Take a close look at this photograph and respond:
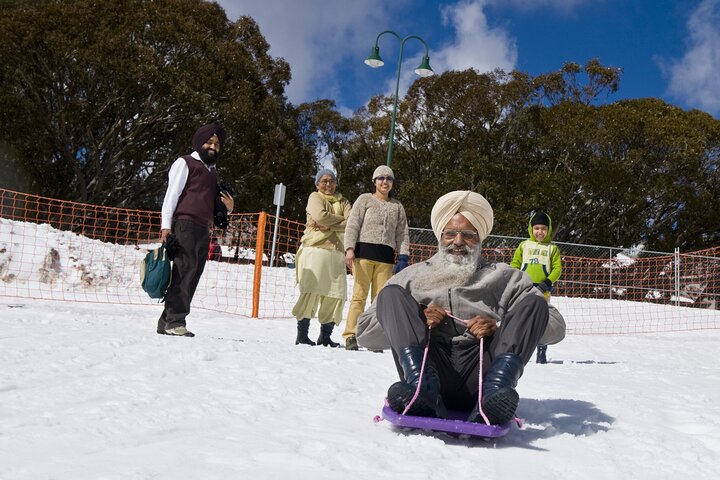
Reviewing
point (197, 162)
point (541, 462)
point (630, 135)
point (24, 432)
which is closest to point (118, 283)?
point (197, 162)

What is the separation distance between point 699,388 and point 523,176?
19.9 metres

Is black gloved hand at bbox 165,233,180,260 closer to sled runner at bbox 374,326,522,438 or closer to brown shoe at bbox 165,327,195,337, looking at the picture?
brown shoe at bbox 165,327,195,337

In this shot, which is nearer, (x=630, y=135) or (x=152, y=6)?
(x=152, y=6)

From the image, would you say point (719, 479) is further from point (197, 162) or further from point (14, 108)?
point (14, 108)

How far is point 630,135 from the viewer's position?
23.5 m

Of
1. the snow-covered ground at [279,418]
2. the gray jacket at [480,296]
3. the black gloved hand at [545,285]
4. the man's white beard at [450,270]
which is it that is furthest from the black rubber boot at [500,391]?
the black gloved hand at [545,285]

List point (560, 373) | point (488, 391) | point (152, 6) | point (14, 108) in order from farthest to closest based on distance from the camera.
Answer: point (152, 6) < point (14, 108) < point (560, 373) < point (488, 391)

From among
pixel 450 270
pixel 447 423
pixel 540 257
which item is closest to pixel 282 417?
pixel 447 423

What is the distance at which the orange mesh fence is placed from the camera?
35.7 feet

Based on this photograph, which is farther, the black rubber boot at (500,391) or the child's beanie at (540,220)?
the child's beanie at (540,220)

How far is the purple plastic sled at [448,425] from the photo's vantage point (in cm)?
251

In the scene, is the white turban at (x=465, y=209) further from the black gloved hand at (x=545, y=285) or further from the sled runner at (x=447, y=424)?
the black gloved hand at (x=545, y=285)

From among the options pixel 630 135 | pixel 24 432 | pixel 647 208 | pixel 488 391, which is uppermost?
pixel 630 135

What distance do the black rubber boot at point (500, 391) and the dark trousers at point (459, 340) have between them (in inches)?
2.2
